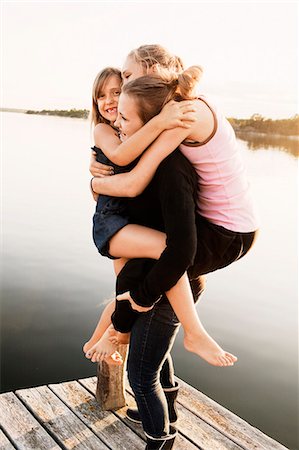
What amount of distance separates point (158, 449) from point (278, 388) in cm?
282

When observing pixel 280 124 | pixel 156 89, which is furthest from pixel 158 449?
pixel 280 124

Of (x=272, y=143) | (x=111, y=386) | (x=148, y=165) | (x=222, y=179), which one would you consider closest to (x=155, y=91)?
(x=148, y=165)

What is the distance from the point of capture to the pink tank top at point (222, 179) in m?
2.01

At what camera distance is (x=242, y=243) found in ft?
7.01

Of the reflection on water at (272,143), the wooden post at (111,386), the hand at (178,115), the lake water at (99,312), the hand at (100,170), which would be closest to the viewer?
the hand at (178,115)

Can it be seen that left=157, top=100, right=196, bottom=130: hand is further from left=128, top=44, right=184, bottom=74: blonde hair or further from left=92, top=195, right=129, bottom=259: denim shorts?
left=92, top=195, right=129, bottom=259: denim shorts

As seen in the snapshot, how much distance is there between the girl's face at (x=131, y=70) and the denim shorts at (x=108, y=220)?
44 cm

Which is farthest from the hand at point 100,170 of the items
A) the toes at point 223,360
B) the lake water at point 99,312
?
the lake water at point 99,312

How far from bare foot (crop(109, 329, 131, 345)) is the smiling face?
3.18 ft

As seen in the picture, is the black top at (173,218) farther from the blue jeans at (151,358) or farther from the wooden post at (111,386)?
the wooden post at (111,386)

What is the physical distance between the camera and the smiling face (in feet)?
7.17

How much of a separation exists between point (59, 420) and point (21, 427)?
7.5 inches

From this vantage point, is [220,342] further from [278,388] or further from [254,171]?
[254,171]

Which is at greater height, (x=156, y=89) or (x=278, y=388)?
(x=156, y=89)
